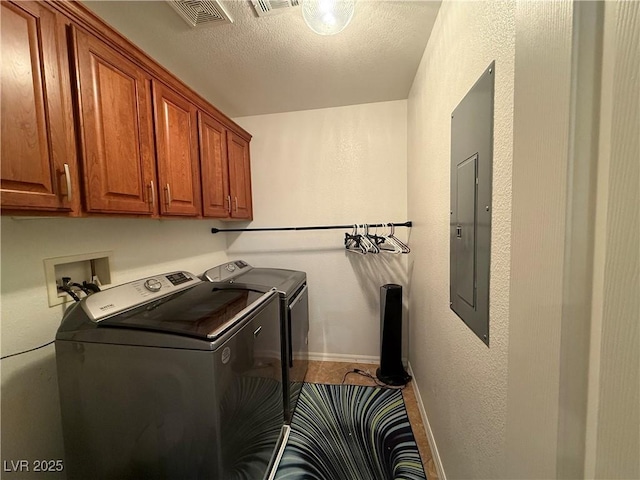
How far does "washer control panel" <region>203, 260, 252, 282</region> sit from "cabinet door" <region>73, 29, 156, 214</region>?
0.80m

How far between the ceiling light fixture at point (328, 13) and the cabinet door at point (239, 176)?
3.80ft

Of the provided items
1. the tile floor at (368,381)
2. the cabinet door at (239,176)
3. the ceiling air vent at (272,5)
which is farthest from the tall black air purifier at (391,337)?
the ceiling air vent at (272,5)

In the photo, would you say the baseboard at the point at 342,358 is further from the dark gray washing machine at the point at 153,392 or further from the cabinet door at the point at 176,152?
the cabinet door at the point at 176,152

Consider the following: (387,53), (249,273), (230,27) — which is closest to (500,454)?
(249,273)

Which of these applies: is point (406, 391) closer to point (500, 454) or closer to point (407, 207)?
point (500, 454)

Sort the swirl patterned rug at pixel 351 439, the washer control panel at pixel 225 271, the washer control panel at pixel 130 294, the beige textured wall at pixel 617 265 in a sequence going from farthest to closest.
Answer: the washer control panel at pixel 225 271, the swirl patterned rug at pixel 351 439, the washer control panel at pixel 130 294, the beige textured wall at pixel 617 265

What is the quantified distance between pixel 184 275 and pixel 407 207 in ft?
6.43

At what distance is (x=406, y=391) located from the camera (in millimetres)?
2012

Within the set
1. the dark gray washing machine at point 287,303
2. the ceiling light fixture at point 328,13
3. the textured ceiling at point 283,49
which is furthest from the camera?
the dark gray washing machine at point 287,303

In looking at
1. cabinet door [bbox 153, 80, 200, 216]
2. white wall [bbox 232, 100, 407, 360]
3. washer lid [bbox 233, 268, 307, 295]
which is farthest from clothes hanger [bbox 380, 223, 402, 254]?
cabinet door [bbox 153, 80, 200, 216]

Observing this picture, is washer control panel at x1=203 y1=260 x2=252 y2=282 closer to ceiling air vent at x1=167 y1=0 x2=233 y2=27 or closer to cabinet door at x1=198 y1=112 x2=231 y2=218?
cabinet door at x1=198 y1=112 x2=231 y2=218

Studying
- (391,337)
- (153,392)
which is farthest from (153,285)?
(391,337)

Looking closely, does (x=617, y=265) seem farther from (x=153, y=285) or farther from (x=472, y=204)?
(x=153, y=285)

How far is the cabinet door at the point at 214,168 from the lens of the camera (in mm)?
1687
